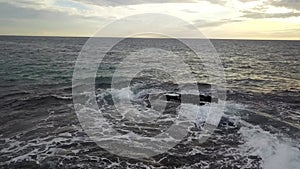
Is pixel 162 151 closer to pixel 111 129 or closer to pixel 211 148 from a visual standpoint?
pixel 211 148

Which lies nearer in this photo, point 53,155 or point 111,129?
point 53,155

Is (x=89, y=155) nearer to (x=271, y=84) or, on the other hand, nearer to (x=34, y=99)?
(x=34, y=99)

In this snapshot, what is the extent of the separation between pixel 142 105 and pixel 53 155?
904 centimetres

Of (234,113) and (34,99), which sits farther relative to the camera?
(34,99)

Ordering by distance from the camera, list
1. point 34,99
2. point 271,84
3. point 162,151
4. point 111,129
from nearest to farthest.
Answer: point 162,151 < point 111,129 < point 34,99 < point 271,84

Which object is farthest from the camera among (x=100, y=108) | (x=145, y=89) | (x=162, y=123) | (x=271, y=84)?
(x=271, y=84)

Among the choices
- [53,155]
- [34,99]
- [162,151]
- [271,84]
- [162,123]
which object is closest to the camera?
[53,155]

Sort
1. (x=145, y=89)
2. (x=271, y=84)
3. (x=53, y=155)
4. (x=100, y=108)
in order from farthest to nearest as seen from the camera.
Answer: (x=271, y=84) → (x=145, y=89) → (x=100, y=108) → (x=53, y=155)

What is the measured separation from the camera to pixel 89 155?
1102 cm

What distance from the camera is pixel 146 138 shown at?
13.1 meters

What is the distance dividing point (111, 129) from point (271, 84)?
20364 millimetres

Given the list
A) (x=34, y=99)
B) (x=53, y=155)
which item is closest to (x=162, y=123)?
(x=53, y=155)

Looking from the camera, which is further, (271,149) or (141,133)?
(141,133)

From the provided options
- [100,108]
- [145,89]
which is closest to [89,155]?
[100,108]
